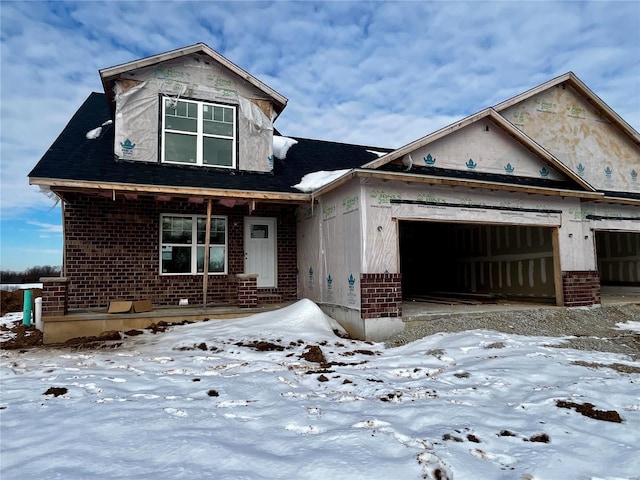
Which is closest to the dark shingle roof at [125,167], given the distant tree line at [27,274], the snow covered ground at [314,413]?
the snow covered ground at [314,413]

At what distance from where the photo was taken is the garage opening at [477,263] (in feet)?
40.0

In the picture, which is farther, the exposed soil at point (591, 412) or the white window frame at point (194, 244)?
the white window frame at point (194, 244)

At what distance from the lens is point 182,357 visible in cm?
643

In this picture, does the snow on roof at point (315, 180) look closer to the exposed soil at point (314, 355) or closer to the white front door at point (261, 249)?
the white front door at point (261, 249)

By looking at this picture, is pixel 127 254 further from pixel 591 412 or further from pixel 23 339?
pixel 591 412

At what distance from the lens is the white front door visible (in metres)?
11.3

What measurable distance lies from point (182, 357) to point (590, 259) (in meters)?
10.2

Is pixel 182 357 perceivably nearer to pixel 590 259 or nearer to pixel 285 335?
pixel 285 335

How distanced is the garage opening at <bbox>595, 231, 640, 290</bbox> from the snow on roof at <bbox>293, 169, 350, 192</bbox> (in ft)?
37.3

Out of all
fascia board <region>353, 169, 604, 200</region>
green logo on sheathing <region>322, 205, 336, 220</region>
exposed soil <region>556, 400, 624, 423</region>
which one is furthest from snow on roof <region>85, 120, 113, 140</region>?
exposed soil <region>556, 400, 624, 423</region>

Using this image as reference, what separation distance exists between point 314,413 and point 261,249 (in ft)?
25.3

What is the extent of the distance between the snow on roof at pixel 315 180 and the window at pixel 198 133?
6.26 ft

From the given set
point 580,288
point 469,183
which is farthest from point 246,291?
point 580,288

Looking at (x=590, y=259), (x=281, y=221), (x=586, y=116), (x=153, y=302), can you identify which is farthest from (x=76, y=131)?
(x=586, y=116)
